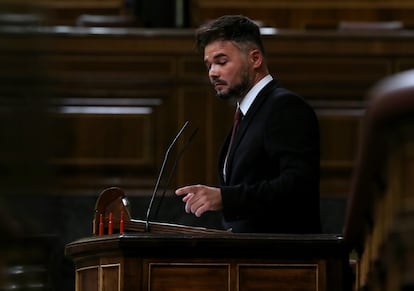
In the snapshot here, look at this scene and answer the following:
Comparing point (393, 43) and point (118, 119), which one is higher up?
point (393, 43)

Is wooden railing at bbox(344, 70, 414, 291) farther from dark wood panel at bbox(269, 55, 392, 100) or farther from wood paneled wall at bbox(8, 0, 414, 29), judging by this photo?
wood paneled wall at bbox(8, 0, 414, 29)

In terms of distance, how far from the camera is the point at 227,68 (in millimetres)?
4559

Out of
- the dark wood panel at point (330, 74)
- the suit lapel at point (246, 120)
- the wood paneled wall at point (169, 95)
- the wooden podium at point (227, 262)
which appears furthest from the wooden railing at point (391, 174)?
the dark wood panel at point (330, 74)

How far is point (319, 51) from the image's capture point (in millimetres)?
7027

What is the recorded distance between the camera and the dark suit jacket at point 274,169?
13.4 ft

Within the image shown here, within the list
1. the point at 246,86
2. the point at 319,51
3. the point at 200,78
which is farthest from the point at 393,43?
the point at 246,86

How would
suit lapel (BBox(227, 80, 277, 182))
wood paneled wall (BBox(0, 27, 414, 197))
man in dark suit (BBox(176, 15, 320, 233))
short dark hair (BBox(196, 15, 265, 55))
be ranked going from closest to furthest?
1. man in dark suit (BBox(176, 15, 320, 233))
2. suit lapel (BBox(227, 80, 277, 182))
3. short dark hair (BBox(196, 15, 265, 55))
4. wood paneled wall (BBox(0, 27, 414, 197))

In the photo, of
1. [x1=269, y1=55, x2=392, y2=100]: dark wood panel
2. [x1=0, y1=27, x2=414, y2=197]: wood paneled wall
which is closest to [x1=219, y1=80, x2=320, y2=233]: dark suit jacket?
[x1=0, y1=27, x2=414, y2=197]: wood paneled wall

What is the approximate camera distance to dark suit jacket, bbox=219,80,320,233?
161 inches

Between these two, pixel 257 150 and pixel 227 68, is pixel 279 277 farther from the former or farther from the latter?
pixel 227 68

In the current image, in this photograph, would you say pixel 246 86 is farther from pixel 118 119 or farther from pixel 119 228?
pixel 118 119

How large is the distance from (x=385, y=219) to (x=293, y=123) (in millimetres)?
2511

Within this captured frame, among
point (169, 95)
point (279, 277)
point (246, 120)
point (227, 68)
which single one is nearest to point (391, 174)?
point (279, 277)

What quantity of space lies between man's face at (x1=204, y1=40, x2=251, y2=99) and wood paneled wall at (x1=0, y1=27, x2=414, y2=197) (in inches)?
87.4
